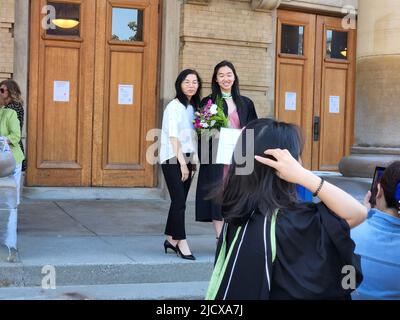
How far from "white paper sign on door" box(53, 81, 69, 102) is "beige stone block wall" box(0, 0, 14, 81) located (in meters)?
0.88

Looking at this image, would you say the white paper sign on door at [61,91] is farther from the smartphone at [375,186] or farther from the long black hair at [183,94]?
the smartphone at [375,186]

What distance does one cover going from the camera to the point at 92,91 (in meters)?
10.5

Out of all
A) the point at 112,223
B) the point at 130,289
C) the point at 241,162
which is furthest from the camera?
the point at 112,223

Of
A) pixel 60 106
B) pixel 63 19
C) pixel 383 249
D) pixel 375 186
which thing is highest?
pixel 63 19

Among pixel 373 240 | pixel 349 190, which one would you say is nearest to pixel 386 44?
pixel 349 190

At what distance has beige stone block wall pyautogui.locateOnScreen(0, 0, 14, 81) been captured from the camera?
31.2 ft

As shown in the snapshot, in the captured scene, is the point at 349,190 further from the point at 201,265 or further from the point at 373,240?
the point at 373,240

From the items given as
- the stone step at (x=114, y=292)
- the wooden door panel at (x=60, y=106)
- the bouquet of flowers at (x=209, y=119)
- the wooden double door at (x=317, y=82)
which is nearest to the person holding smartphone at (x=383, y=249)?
the stone step at (x=114, y=292)

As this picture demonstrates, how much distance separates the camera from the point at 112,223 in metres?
8.38

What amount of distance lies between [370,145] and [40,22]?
538 centimetres

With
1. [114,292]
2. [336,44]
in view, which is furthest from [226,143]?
[336,44]

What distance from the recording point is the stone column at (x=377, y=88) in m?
8.87

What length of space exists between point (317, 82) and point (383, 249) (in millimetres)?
9619

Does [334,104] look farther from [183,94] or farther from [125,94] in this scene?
[183,94]
